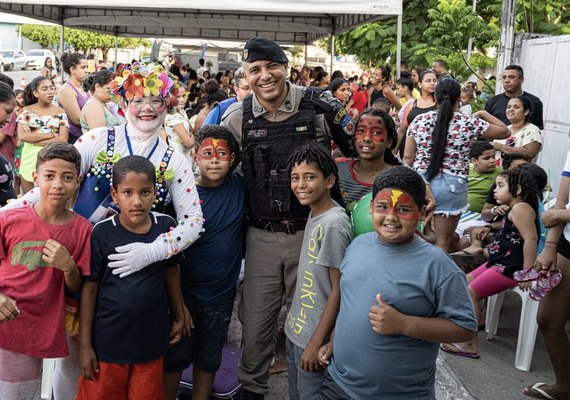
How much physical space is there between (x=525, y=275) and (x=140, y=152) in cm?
267

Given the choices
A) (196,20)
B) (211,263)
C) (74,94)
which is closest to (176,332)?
(211,263)

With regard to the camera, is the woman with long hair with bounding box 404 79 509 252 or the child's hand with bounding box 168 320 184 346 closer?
the child's hand with bounding box 168 320 184 346

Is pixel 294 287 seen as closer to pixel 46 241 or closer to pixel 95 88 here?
pixel 46 241

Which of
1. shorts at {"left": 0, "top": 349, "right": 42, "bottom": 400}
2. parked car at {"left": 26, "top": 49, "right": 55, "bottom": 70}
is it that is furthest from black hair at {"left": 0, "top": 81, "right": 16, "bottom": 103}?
parked car at {"left": 26, "top": 49, "right": 55, "bottom": 70}

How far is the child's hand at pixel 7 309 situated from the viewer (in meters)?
2.84

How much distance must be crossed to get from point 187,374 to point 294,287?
107cm

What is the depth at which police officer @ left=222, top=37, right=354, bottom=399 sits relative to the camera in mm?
3395

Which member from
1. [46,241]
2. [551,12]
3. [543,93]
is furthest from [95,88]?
[551,12]

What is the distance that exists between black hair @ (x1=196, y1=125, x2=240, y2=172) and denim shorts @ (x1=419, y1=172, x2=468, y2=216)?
230cm

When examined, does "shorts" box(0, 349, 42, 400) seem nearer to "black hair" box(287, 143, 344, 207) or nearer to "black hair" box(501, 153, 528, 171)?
"black hair" box(287, 143, 344, 207)

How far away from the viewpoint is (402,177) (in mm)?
2658

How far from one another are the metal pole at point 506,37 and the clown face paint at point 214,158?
7332mm

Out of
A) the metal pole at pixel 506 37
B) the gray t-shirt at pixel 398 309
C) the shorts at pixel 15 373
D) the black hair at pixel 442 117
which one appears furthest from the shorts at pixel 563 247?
the metal pole at pixel 506 37

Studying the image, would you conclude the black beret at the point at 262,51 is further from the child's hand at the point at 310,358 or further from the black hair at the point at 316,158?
the child's hand at the point at 310,358
